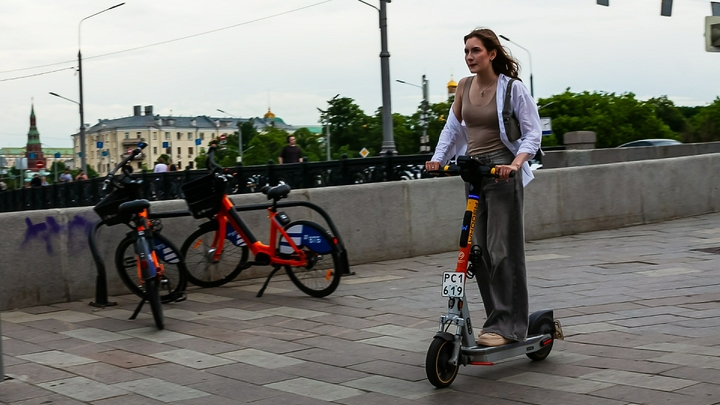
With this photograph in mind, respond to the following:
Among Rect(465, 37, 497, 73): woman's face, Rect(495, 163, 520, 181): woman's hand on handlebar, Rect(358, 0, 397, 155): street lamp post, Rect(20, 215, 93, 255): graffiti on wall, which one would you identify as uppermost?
Rect(358, 0, 397, 155): street lamp post

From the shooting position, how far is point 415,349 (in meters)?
5.71

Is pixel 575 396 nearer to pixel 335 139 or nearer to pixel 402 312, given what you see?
pixel 402 312

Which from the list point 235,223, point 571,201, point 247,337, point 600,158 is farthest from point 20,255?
point 600,158

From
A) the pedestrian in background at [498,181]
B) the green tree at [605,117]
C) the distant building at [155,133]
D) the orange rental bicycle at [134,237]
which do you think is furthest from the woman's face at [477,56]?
the distant building at [155,133]

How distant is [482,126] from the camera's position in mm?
4957

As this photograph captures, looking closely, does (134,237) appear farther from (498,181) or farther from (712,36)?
(712,36)

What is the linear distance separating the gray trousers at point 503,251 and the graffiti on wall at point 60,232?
162 inches

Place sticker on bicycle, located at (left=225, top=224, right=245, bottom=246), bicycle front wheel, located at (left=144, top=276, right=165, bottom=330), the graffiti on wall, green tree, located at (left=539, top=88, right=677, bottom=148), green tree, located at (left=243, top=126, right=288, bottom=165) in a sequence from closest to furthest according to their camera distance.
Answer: bicycle front wheel, located at (left=144, top=276, right=165, bottom=330)
the graffiti on wall
sticker on bicycle, located at (left=225, top=224, right=245, bottom=246)
green tree, located at (left=539, top=88, right=677, bottom=148)
green tree, located at (left=243, top=126, right=288, bottom=165)

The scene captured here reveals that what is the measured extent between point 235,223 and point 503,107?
3647mm

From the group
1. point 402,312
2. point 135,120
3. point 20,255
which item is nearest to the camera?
point 402,312

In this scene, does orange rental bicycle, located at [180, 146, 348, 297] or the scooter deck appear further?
orange rental bicycle, located at [180, 146, 348, 297]

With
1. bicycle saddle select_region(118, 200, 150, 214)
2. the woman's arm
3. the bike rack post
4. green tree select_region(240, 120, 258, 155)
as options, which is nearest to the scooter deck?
the woman's arm

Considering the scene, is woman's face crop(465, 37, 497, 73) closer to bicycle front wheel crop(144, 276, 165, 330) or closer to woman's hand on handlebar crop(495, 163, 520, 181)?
woman's hand on handlebar crop(495, 163, 520, 181)

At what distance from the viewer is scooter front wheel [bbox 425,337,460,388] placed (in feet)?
14.9
